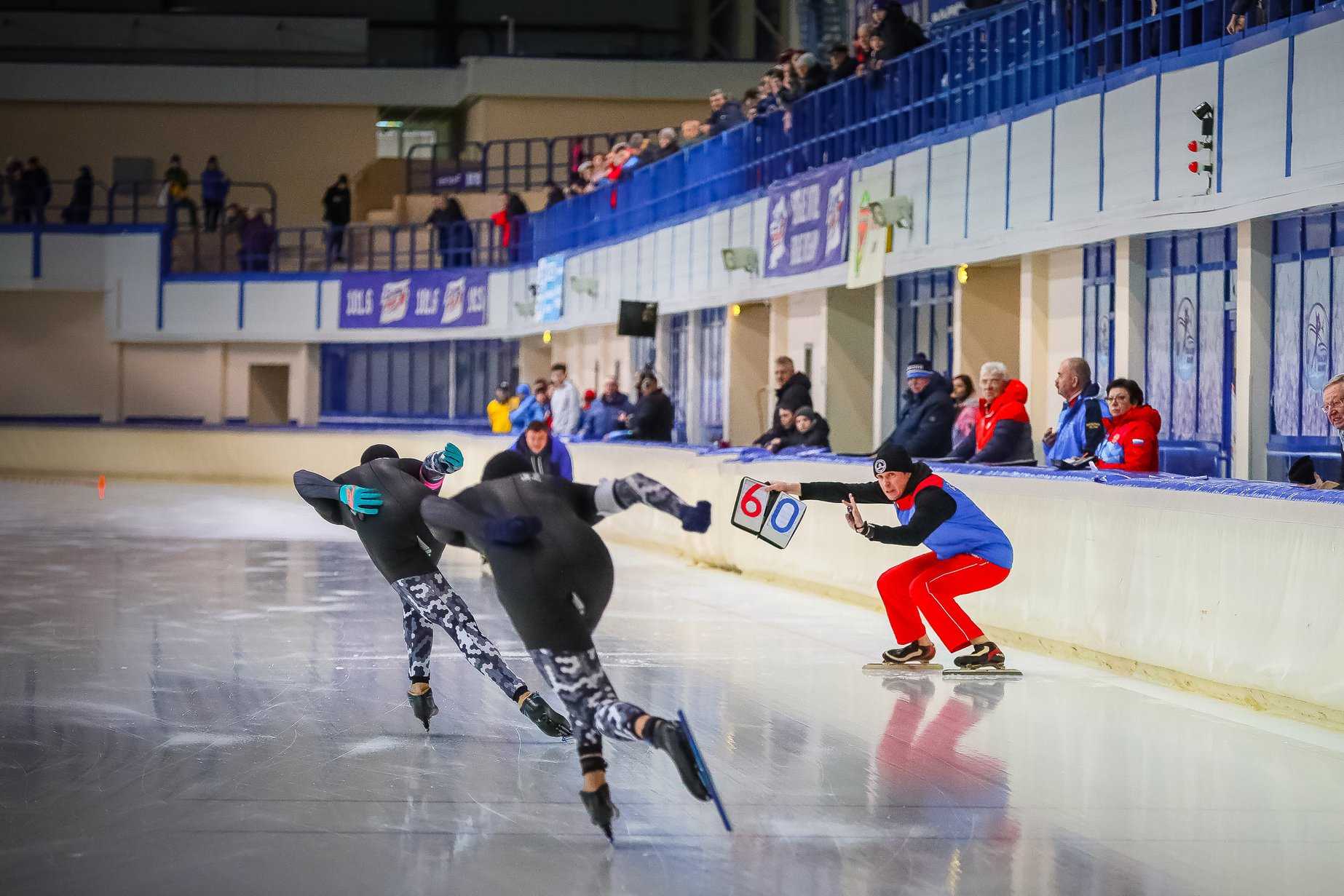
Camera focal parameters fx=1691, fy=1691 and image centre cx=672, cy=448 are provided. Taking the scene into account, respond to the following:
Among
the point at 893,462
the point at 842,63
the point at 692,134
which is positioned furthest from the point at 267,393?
the point at 893,462

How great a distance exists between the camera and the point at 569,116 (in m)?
43.6

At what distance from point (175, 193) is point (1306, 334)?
108 feet

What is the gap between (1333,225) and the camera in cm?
1281

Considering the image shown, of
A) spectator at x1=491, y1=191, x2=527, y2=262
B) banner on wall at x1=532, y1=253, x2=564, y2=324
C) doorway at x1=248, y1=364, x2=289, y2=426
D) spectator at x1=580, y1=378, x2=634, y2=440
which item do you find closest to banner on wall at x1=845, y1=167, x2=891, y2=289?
spectator at x1=580, y1=378, x2=634, y2=440

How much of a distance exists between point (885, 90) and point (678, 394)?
963 centimetres

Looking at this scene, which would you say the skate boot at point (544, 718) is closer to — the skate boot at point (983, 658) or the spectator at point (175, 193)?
the skate boot at point (983, 658)

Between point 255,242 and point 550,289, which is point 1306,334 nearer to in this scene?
point 550,289

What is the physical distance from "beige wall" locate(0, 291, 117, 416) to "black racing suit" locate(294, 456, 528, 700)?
115 feet

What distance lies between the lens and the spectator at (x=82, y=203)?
40.4 metres

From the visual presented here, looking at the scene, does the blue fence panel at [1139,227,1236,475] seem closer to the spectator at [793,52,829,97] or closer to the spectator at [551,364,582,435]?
the spectator at [793,52,829,97]

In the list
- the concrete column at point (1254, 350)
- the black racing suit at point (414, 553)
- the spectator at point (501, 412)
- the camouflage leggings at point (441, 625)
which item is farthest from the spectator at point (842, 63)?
the camouflage leggings at point (441, 625)

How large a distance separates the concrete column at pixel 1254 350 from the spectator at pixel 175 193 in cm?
3193

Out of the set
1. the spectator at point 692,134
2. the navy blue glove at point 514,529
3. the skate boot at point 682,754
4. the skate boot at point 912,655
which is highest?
the spectator at point 692,134

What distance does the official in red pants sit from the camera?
33.2 feet
